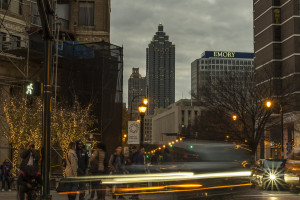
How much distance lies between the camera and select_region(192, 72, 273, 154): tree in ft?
152

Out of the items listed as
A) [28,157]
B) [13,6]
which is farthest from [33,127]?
→ [28,157]

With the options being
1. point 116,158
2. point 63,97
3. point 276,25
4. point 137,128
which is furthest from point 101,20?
point 276,25

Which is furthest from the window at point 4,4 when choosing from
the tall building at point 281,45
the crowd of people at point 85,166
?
→ the tall building at point 281,45

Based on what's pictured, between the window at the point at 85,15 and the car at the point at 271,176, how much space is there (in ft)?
77.5

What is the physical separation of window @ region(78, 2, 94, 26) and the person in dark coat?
3074 cm

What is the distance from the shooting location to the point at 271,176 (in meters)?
23.5

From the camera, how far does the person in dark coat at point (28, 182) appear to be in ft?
41.6

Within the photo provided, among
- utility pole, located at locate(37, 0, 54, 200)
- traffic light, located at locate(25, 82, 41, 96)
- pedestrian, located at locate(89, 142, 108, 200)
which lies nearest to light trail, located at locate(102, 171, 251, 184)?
pedestrian, located at locate(89, 142, 108, 200)

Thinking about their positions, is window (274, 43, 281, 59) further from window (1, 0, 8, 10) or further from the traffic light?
the traffic light

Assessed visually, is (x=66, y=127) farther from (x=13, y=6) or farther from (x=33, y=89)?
(x=33, y=89)

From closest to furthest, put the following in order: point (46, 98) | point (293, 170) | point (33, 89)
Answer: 1. point (46, 98)
2. point (33, 89)
3. point (293, 170)

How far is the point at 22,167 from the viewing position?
12742 millimetres

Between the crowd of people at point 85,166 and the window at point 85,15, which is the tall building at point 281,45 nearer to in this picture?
the window at point 85,15

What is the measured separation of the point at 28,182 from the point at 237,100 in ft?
118
